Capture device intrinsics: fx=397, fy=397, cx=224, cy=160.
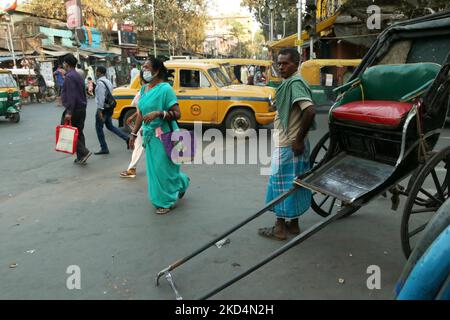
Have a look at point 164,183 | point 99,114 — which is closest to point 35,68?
point 99,114

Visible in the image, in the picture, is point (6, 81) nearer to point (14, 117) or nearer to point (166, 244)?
point (14, 117)

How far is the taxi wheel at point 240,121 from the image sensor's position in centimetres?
924

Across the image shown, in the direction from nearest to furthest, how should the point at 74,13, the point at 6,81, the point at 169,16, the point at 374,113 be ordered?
the point at 374,113 → the point at 6,81 → the point at 74,13 → the point at 169,16

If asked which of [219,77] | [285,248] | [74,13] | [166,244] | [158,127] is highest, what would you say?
[74,13]

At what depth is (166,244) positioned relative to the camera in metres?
3.68

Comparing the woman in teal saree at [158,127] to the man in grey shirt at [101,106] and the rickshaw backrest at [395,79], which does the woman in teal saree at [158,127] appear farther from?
the man in grey shirt at [101,106]

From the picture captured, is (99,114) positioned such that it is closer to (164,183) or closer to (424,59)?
(164,183)

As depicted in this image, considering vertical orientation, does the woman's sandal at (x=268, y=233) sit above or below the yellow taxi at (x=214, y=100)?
below

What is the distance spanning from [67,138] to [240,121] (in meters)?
4.20

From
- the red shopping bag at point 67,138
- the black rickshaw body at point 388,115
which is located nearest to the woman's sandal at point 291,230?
the black rickshaw body at point 388,115

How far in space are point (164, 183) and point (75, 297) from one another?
175cm

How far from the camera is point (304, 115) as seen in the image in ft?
11.1

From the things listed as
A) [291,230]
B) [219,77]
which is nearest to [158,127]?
[291,230]

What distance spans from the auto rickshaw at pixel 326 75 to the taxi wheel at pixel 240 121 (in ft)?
12.9
